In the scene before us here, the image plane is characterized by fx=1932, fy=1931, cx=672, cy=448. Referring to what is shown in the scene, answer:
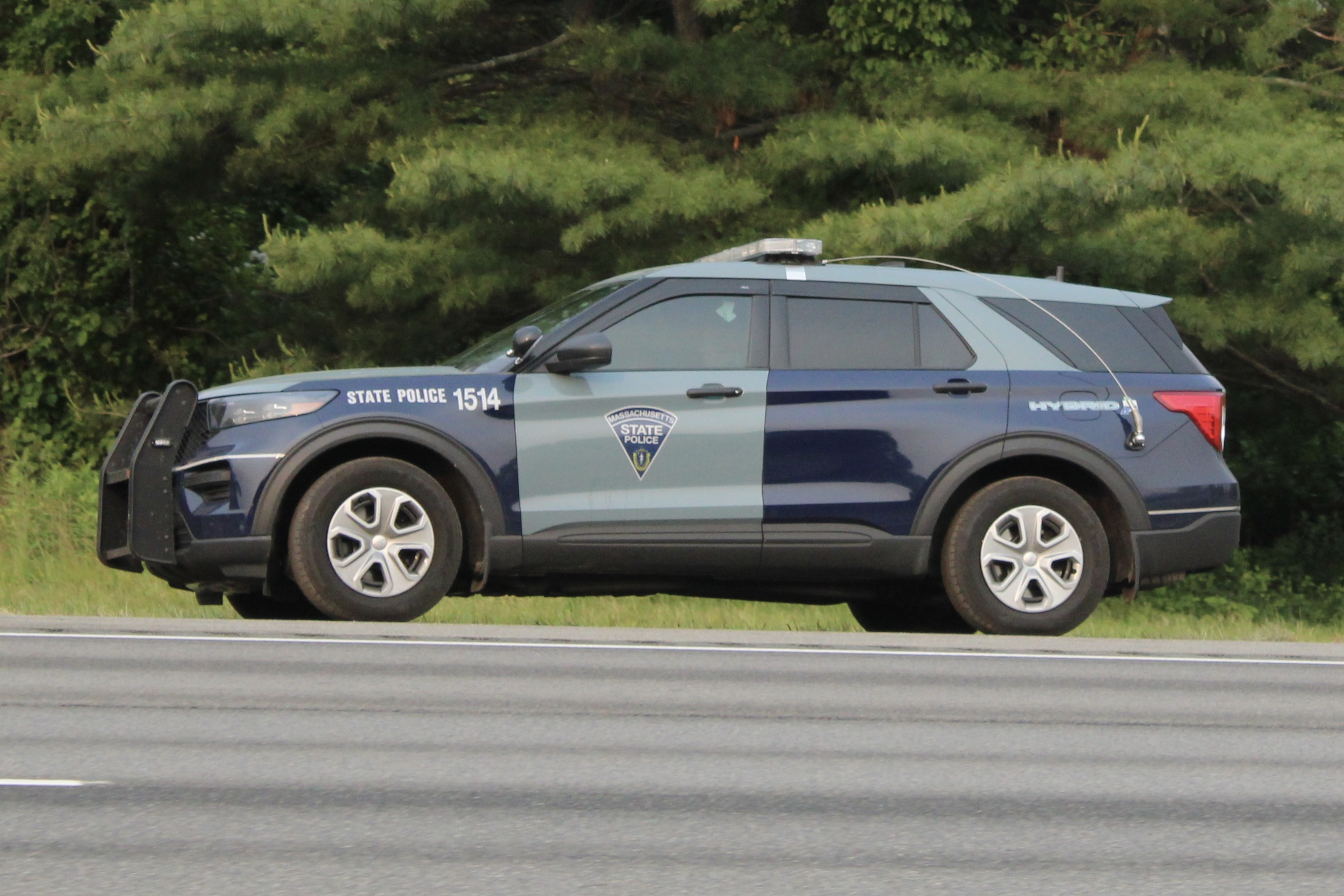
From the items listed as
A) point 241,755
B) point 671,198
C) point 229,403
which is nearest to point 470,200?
point 671,198

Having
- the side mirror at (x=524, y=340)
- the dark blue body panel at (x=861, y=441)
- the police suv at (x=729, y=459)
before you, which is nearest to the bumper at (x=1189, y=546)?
the police suv at (x=729, y=459)

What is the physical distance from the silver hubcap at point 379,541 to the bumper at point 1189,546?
3.44 metres

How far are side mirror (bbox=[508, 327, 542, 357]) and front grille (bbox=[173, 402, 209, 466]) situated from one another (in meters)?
1.45

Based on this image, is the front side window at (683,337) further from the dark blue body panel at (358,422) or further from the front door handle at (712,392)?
the dark blue body panel at (358,422)

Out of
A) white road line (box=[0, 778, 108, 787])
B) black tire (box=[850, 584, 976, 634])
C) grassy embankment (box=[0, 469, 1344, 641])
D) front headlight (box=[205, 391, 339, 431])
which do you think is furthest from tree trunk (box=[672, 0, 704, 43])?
white road line (box=[0, 778, 108, 787])

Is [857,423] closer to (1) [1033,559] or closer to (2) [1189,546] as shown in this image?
(1) [1033,559]

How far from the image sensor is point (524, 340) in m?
8.90

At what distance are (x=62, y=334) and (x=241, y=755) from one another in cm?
1634

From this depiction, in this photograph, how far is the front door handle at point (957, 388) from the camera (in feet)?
30.5

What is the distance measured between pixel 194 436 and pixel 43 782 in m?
3.65

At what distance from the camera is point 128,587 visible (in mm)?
12945

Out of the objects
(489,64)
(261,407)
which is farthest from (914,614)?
(489,64)

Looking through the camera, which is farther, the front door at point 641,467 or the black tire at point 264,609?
the black tire at point 264,609

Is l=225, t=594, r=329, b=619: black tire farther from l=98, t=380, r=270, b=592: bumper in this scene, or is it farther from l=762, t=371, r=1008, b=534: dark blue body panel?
l=762, t=371, r=1008, b=534: dark blue body panel
